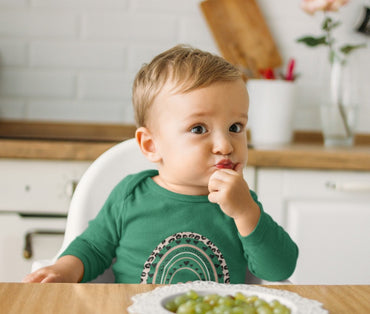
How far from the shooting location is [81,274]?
42.9 inches

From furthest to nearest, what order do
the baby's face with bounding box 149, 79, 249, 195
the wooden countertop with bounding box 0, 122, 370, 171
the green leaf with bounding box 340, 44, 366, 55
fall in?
1. the green leaf with bounding box 340, 44, 366, 55
2. the wooden countertop with bounding box 0, 122, 370, 171
3. the baby's face with bounding box 149, 79, 249, 195

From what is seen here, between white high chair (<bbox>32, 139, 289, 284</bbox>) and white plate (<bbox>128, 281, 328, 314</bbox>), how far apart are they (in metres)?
0.49

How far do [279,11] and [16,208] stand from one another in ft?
4.29

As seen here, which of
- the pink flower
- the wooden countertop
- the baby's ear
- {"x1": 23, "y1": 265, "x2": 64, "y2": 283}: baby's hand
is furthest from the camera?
the pink flower

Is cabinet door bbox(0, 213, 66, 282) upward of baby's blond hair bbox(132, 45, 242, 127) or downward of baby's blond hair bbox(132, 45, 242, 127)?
downward

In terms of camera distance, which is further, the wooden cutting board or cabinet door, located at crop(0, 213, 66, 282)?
the wooden cutting board

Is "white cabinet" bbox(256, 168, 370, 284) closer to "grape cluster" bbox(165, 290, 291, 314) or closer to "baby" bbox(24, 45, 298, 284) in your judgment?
"baby" bbox(24, 45, 298, 284)

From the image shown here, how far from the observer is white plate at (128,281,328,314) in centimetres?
64

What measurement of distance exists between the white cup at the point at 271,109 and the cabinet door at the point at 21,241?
79cm

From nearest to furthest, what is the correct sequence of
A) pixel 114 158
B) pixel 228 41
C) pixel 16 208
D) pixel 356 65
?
pixel 114 158, pixel 16 208, pixel 356 65, pixel 228 41

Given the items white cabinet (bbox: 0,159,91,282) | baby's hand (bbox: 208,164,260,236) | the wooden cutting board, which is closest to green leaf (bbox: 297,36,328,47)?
the wooden cutting board

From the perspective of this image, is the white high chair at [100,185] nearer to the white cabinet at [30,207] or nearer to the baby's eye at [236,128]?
the baby's eye at [236,128]

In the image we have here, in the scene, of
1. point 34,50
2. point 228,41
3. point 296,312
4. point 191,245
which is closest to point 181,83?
point 191,245

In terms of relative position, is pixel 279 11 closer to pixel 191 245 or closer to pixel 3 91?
pixel 3 91
